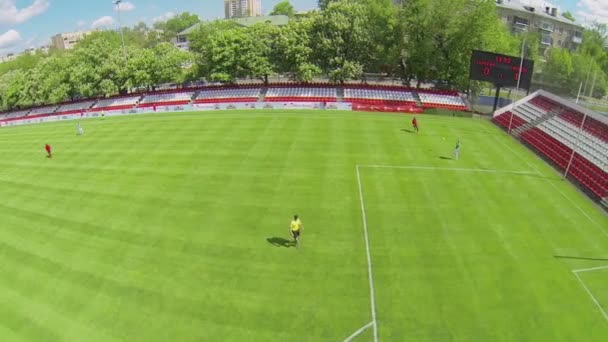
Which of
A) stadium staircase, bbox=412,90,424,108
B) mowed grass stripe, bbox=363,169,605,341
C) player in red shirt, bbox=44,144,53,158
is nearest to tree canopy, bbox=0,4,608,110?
stadium staircase, bbox=412,90,424,108

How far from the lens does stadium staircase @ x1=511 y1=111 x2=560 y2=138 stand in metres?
38.6

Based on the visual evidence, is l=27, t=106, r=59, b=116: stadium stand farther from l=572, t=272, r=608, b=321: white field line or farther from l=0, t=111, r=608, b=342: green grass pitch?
l=572, t=272, r=608, b=321: white field line

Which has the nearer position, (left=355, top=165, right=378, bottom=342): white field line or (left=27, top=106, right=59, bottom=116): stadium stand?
(left=355, top=165, right=378, bottom=342): white field line

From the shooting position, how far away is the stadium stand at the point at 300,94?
53.4 metres

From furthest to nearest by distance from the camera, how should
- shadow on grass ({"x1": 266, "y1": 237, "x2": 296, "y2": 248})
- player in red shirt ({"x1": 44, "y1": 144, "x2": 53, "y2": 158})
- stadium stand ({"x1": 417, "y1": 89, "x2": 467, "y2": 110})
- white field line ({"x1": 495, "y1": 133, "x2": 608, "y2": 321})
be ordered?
stadium stand ({"x1": 417, "y1": 89, "x2": 467, "y2": 110})
player in red shirt ({"x1": 44, "y1": 144, "x2": 53, "y2": 158})
shadow on grass ({"x1": 266, "y1": 237, "x2": 296, "y2": 248})
white field line ({"x1": 495, "y1": 133, "x2": 608, "y2": 321})

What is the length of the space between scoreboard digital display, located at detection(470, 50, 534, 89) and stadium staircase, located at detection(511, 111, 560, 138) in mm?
5469

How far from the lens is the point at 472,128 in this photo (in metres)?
41.5

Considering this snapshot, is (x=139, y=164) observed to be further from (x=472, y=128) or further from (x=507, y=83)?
(x=507, y=83)

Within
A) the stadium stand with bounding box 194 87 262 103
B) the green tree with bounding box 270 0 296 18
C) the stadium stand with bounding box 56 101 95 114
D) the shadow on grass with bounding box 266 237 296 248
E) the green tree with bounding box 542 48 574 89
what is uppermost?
the green tree with bounding box 270 0 296 18

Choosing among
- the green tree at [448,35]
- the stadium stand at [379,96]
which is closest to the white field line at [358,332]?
the stadium stand at [379,96]

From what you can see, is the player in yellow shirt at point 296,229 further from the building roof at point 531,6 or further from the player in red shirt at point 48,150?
the building roof at point 531,6

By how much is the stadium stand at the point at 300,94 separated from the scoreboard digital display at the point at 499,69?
18.8 meters

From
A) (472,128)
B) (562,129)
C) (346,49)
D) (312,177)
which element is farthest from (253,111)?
(562,129)

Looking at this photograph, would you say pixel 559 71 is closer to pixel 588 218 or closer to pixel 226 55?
pixel 588 218
